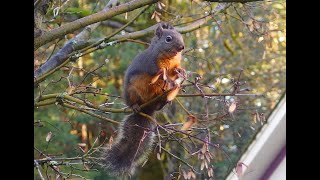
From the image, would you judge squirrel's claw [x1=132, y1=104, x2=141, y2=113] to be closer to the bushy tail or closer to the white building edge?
the bushy tail

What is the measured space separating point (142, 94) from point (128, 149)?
0.16 metres

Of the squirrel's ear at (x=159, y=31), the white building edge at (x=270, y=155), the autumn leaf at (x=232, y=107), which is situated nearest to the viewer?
the autumn leaf at (x=232, y=107)

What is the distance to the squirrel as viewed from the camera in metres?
1.42

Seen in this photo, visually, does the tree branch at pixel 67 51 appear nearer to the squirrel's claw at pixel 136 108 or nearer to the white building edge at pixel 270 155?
the squirrel's claw at pixel 136 108

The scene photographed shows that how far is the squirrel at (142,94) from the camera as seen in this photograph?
1420 mm

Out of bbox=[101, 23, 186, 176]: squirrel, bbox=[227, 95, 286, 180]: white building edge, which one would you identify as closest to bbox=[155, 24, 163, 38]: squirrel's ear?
bbox=[101, 23, 186, 176]: squirrel

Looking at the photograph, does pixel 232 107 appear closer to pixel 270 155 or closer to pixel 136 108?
pixel 270 155

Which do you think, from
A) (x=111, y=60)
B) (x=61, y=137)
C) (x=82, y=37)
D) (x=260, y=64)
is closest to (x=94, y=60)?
(x=111, y=60)

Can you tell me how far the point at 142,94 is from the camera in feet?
4.99

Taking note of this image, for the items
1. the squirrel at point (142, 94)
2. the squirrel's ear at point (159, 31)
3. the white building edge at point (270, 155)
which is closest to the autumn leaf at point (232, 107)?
the white building edge at point (270, 155)

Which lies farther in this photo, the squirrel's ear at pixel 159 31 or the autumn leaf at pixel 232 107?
the squirrel's ear at pixel 159 31
